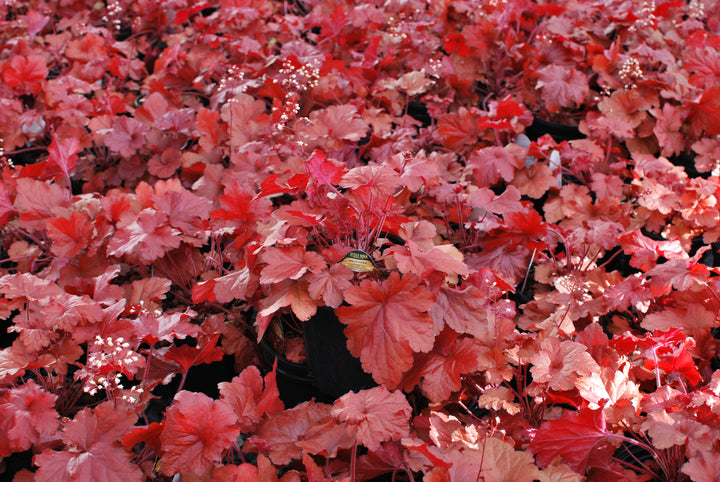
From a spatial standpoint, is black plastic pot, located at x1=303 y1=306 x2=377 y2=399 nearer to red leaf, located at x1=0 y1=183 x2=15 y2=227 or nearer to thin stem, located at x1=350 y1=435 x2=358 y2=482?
thin stem, located at x1=350 y1=435 x2=358 y2=482

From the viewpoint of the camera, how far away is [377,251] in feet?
4.72

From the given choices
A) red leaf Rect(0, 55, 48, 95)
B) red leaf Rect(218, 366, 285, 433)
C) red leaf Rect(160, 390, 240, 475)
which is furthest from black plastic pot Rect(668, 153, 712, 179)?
red leaf Rect(0, 55, 48, 95)

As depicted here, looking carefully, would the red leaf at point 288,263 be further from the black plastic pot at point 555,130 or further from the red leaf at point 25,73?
the red leaf at point 25,73

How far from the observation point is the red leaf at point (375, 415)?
1.08m

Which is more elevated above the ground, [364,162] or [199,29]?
[199,29]

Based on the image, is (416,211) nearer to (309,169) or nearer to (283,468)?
(309,169)

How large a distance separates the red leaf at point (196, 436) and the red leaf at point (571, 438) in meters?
0.61

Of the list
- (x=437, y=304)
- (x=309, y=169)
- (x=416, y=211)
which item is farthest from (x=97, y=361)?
(x=416, y=211)

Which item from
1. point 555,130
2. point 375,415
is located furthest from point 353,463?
point 555,130

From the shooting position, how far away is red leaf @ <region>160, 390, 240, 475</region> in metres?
1.12

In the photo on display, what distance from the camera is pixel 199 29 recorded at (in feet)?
9.90

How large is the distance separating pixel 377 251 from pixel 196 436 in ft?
1.95

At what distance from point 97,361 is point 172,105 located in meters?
1.53

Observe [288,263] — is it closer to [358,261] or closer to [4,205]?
[358,261]
